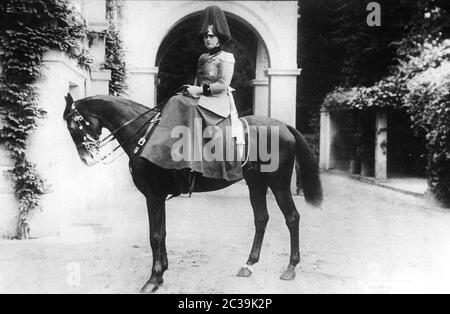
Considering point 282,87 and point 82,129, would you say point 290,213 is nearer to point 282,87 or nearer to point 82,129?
point 82,129

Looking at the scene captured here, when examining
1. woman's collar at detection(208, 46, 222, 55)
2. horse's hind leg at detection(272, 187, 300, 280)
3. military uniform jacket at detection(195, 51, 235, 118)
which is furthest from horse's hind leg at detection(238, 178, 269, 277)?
woman's collar at detection(208, 46, 222, 55)

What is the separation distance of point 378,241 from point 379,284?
2.46 m

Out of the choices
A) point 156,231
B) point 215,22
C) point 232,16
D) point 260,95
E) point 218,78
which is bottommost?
point 156,231

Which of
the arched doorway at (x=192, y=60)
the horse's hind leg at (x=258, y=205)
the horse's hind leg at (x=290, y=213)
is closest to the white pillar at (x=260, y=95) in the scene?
the arched doorway at (x=192, y=60)

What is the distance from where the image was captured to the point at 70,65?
795 cm

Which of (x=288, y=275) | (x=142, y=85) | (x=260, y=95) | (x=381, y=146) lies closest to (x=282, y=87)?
(x=260, y=95)

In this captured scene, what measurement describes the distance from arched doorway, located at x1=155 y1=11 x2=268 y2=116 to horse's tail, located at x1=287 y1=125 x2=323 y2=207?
9.87 meters

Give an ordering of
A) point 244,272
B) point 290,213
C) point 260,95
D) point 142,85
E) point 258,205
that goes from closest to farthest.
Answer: point 244,272 < point 290,213 < point 258,205 < point 142,85 < point 260,95

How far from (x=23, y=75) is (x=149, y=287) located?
4013mm

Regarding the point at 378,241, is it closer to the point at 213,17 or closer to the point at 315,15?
the point at 213,17

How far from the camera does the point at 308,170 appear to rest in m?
5.86

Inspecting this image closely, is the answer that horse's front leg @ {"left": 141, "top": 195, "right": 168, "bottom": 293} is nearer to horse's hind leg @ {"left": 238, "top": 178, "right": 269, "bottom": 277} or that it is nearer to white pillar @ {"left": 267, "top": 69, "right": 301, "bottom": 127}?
horse's hind leg @ {"left": 238, "top": 178, "right": 269, "bottom": 277}

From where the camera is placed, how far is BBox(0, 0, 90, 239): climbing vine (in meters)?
7.04

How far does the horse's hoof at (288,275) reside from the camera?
5258mm
